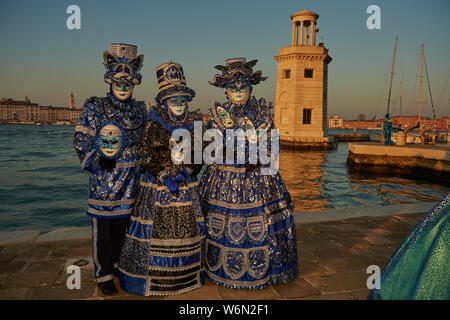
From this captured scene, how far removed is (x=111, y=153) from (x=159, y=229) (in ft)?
2.85

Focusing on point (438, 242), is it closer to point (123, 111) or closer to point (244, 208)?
point (244, 208)

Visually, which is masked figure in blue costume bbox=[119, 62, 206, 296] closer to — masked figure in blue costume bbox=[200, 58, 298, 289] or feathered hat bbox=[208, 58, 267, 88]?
masked figure in blue costume bbox=[200, 58, 298, 289]

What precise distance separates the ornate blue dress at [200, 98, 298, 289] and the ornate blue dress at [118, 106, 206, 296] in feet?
0.94

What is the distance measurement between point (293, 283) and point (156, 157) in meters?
1.99

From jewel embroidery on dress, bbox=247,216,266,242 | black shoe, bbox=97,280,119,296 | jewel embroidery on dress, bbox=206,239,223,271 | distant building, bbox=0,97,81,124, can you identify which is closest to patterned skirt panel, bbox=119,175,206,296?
black shoe, bbox=97,280,119,296

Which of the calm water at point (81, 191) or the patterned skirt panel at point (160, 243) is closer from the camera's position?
the patterned skirt panel at point (160, 243)

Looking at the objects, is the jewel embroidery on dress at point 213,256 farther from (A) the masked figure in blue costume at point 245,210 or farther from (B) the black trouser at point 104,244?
(B) the black trouser at point 104,244

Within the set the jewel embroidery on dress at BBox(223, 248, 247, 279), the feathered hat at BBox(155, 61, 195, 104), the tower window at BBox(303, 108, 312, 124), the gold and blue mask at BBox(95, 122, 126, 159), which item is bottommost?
the jewel embroidery on dress at BBox(223, 248, 247, 279)

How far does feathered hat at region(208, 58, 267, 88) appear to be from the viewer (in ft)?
11.3

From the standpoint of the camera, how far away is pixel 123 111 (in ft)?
10.8

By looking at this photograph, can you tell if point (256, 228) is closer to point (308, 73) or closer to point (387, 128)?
point (387, 128)

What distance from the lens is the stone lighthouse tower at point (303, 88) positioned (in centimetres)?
3803

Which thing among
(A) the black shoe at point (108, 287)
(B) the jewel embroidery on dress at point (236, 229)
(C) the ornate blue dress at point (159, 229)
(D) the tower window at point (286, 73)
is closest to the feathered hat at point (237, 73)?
(C) the ornate blue dress at point (159, 229)
